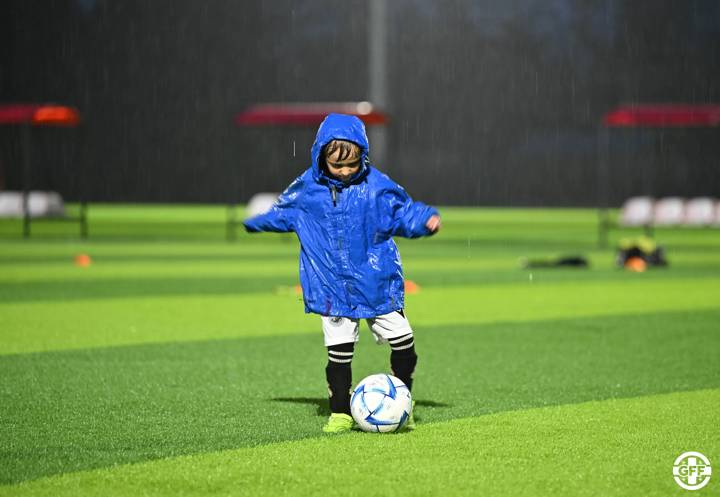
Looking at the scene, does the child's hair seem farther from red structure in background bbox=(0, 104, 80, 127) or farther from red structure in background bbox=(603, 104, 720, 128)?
red structure in background bbox=(0, 104, 80, 127)

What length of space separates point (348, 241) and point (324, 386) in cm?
205

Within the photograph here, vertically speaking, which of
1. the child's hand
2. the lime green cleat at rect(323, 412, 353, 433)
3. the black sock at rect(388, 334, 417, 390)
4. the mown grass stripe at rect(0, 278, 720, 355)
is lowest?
the mown grass stripe at rect(0, 278, 720, 355)

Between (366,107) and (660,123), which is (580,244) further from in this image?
(366,107)

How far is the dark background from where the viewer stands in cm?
4503

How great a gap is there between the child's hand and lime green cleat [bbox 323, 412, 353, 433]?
1.07m

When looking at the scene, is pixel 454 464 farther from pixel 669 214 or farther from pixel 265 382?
pixel 669 214

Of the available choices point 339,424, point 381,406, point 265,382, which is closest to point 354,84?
point 265,382

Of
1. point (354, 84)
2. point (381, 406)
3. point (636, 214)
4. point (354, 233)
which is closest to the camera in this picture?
point (381, 406)

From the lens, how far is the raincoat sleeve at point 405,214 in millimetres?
6457

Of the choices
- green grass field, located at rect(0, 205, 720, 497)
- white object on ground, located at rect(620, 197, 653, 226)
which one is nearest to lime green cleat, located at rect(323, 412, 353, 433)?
green grass field, located at rect(0, 205, 720, 497)

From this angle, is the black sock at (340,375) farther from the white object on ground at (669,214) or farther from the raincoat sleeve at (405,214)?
the white object on ground at (669,214)

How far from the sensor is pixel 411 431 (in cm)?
648

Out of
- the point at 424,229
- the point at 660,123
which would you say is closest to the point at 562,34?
the point at 660,123

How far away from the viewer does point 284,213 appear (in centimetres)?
673
